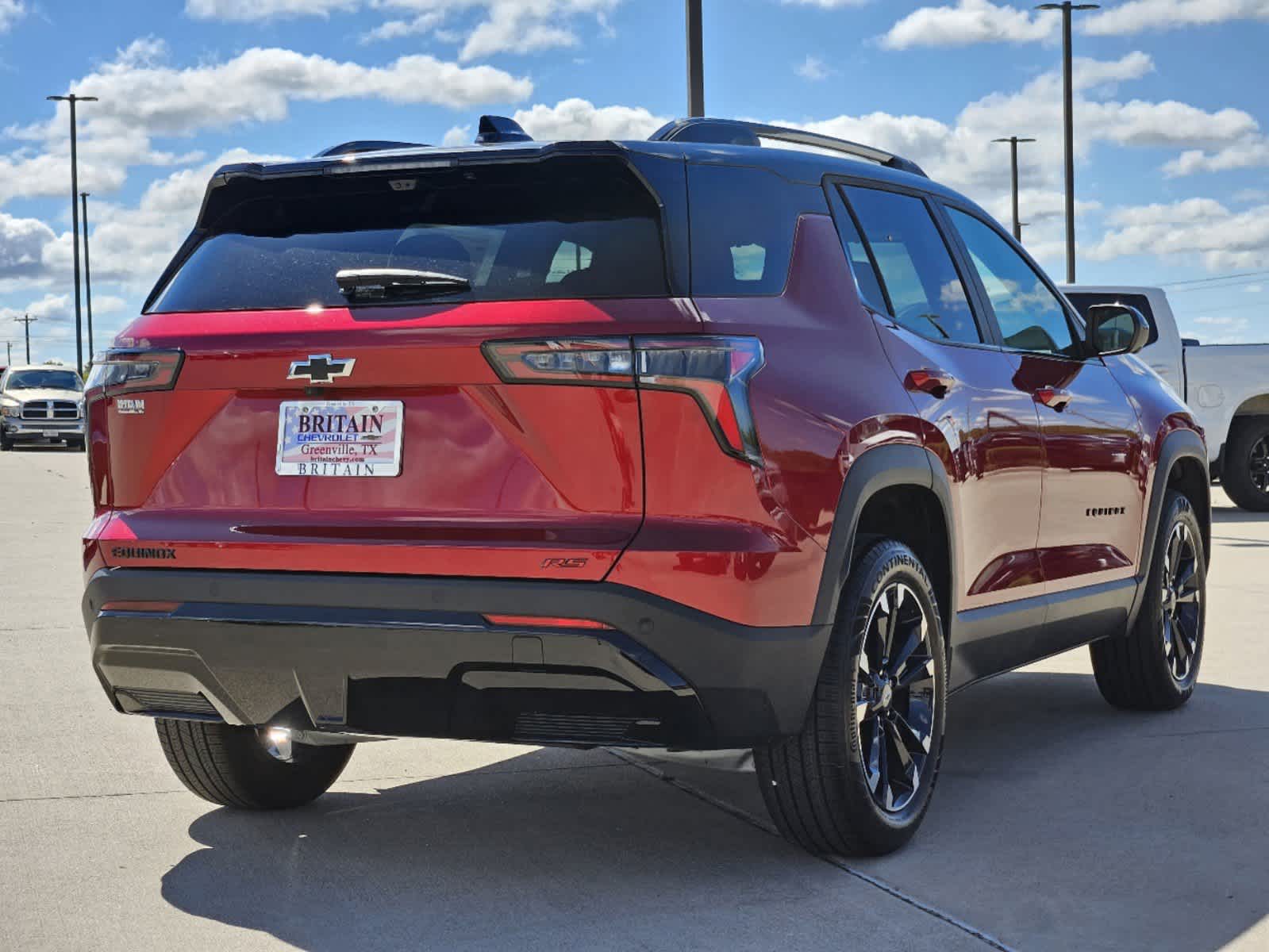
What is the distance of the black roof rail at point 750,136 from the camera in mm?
4613

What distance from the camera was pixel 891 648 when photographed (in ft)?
15.3

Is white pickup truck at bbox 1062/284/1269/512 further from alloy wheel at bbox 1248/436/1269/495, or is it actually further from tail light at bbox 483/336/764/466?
tail light at bbox 483/336/764/466

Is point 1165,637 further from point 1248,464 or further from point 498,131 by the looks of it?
point 1248,464

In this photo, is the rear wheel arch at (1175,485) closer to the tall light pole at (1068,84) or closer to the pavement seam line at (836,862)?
the pavement seam line at (836,862)

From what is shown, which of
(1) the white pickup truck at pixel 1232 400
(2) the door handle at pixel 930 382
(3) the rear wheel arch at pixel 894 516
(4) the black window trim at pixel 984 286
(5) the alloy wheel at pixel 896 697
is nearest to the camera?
(3) the rear wheel arch at pixel 894 516

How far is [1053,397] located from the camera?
5.69 m

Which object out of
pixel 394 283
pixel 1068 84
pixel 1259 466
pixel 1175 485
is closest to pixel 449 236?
pixel 394 283

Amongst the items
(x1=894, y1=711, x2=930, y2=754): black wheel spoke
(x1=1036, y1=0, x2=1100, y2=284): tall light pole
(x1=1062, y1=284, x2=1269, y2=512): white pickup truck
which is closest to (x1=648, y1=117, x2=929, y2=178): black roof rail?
(x1=894, y1=711, x2=930, y2=754): black wheel spoke

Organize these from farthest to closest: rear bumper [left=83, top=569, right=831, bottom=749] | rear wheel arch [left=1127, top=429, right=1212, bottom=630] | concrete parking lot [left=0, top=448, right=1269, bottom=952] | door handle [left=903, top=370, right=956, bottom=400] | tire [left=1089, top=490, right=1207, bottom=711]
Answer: tire [left=1089, top=490, right=1207, bottom=711] → rear wheel arch [left=1127, top=429, right=1212, bottom=630] → door handle [left=903, top=370, right=956, bottom=400] → concrete parking lot [left=0, top=448, right=1269, bottom=952] → rear bumper [left=83, top=569, right=831, bottom=749]

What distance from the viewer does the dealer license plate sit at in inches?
160

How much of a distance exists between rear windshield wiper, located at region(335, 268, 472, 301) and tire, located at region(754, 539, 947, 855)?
1.21 meters

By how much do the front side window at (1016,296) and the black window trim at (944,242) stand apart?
0.09 metres

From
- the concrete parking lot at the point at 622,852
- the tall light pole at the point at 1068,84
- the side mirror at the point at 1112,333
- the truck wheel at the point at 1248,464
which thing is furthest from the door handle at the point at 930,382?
the tall light pole at the point at 1068,84

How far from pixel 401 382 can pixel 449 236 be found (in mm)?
396
